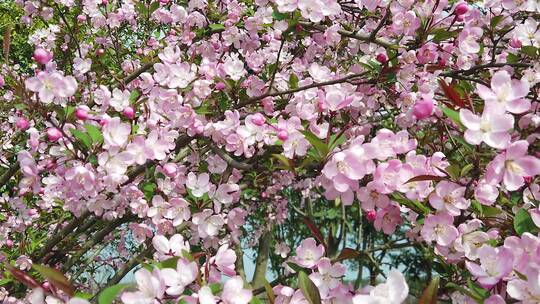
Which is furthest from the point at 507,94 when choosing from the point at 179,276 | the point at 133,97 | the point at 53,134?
the point at 133,97

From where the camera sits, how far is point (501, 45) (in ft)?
9.27

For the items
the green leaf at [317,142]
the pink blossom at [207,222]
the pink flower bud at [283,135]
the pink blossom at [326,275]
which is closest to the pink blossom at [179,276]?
the pink blossom at [326,275]

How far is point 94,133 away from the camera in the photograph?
5.64 feet

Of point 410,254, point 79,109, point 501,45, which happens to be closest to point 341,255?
point 79,109

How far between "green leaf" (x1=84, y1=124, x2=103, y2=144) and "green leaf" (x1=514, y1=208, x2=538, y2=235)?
1.33 metres

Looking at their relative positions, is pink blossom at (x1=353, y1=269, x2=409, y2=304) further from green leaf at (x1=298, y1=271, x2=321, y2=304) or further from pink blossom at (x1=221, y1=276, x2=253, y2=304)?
pink blossom at (x1=221, y1=276, x2=253, y2=304)

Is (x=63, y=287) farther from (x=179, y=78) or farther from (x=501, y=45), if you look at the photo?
(x=501, y=45)

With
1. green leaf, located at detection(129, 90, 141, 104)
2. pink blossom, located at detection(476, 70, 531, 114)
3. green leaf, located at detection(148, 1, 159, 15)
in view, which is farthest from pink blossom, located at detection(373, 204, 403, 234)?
green leaf, located at detection(148, 1, 159, 15)

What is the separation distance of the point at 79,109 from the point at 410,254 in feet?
37.5

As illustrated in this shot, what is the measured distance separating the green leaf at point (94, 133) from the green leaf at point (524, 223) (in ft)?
4.35

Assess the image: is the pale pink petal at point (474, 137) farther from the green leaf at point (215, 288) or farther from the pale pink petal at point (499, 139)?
the green leaf at point (215, 288)

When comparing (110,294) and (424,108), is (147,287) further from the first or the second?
(424,108)

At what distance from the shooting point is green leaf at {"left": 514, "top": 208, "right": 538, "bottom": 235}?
4.39 feet

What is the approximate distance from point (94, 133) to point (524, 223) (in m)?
1.36
